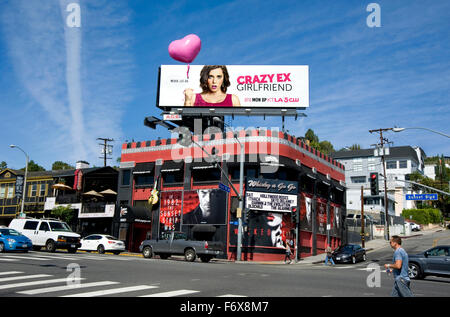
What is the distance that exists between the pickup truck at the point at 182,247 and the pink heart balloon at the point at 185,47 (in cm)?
1218

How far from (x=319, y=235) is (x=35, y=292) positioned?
3395 centimetres

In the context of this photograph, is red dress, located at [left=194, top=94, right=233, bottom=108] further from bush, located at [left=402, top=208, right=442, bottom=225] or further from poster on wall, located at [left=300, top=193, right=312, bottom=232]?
bush, located at [left=402, top=208, right=442, bottom=225]

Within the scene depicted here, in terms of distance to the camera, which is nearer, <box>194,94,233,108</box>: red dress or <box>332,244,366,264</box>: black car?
<box>332,244,366,264</box>: black car

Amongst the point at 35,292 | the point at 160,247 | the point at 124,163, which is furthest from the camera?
the point at 124,163

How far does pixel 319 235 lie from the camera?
41.5 metres

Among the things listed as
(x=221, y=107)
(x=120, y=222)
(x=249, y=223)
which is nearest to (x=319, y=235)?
(x=249, y=223)

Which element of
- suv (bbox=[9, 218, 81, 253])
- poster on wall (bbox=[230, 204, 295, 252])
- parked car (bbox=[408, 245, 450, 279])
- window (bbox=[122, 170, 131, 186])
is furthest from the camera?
window (bbox=[122, 170, 131, 186])

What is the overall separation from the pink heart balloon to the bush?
213 feet

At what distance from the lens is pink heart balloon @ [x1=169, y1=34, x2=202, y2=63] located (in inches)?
1144

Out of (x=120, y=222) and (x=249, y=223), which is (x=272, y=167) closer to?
(x=249, y=223)

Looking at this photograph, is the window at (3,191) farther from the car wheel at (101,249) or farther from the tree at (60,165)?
the tree at (60,165)

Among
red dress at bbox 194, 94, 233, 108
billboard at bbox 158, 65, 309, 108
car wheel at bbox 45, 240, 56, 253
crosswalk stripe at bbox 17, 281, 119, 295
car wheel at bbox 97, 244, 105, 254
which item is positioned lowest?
car wheel at bbox 97, 244, 105, 254

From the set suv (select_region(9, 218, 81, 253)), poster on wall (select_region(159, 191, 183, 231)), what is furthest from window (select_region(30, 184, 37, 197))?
suv (select_region(9, 218, 81, 253))

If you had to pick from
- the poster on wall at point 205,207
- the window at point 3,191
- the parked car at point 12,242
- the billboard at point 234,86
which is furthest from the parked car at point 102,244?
the window at point 3,191
